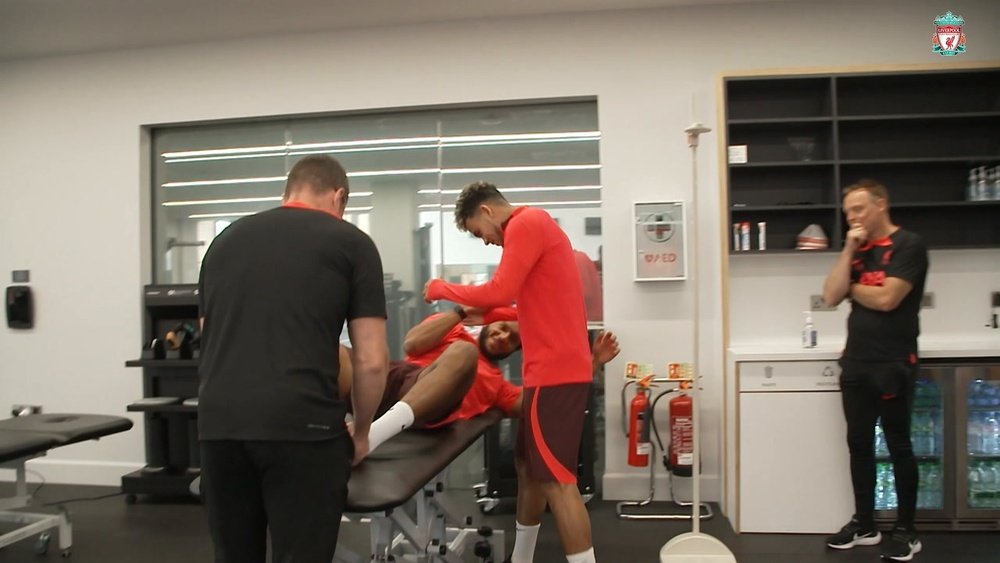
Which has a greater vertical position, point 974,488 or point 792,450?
point 792,450

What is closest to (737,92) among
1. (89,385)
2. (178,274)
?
(178,274)

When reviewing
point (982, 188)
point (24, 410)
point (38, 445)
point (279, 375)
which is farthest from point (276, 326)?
point (24, 410)

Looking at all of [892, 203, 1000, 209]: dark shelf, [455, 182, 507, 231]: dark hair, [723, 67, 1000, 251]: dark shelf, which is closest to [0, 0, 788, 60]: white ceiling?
[723, 67, 1000, 251]: dark shelf

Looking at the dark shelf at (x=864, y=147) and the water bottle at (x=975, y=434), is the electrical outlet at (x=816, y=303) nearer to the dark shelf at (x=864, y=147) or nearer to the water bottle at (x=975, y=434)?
the dark shelf at (x=864, y=147)

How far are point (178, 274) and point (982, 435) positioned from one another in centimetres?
470

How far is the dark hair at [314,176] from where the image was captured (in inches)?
58.8

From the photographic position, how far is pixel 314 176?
1497mm

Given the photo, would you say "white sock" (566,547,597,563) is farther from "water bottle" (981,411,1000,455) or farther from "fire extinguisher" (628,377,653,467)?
"water bottle" (981,411,1000,455)

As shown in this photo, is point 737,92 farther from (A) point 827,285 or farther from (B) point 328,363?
(B) point 328,363

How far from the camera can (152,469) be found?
361cm

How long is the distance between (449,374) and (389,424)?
1.34 ft

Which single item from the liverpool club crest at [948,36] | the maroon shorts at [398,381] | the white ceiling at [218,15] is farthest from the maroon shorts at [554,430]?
the liverpool club crest at [948,36]

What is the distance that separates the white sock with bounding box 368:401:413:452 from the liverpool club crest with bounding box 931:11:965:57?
343cm

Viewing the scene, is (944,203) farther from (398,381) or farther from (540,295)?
(398,381)
